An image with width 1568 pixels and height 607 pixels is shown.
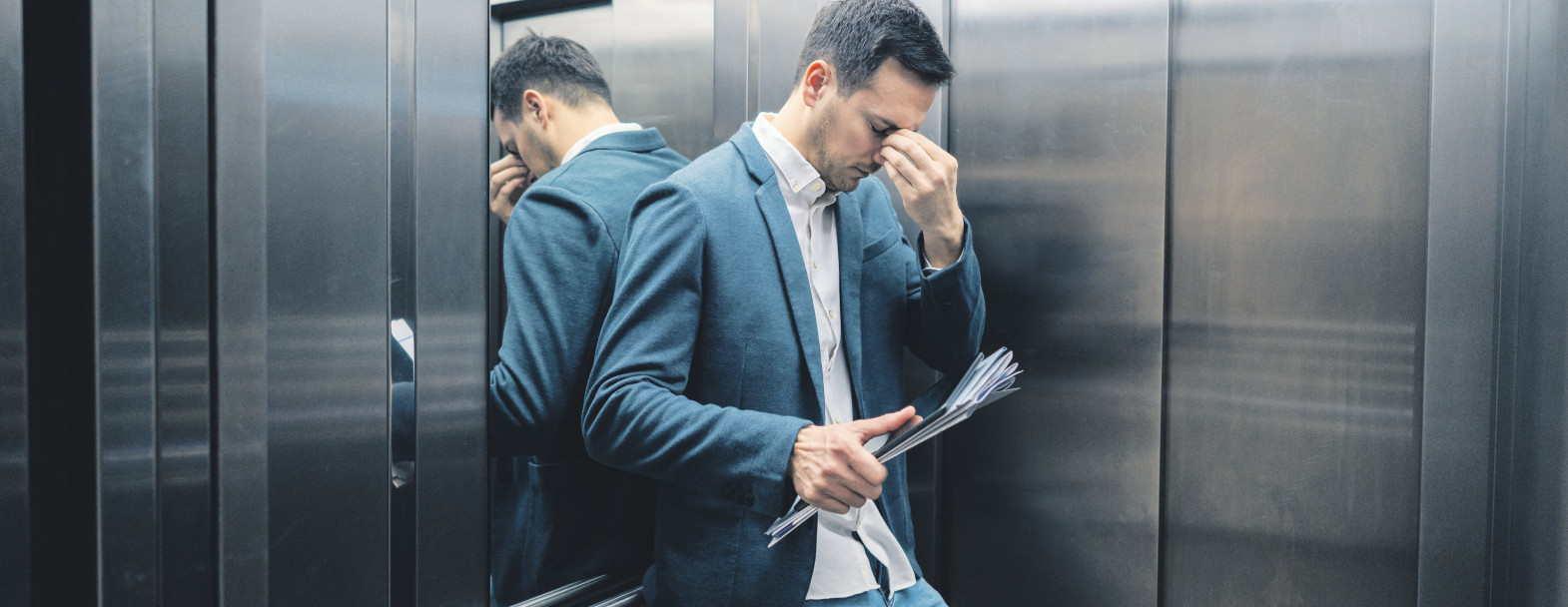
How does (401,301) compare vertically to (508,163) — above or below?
below

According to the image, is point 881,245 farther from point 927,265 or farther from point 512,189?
point 512,189

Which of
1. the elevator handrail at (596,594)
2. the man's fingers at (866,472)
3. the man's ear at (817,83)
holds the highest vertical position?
the man's ear at (817,83)

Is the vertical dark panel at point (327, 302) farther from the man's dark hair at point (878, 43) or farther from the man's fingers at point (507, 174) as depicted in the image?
the man's fingers at point (507, 174)

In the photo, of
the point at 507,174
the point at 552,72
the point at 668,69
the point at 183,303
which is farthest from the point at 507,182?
the point at 183,303

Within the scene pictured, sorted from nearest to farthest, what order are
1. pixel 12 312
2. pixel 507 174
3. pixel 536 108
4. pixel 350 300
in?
1. pixel 12 312
2. pixel 350 300
3. pixel 536 108
4. pixel 507 174

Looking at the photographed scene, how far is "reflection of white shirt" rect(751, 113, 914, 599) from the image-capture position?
4.92ft

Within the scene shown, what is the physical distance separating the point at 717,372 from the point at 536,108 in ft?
3.38

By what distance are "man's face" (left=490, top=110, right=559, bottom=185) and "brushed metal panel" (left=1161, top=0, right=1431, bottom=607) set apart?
56.7 inches

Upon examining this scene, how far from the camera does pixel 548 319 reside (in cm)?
156

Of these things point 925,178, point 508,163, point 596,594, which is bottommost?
point 596,594

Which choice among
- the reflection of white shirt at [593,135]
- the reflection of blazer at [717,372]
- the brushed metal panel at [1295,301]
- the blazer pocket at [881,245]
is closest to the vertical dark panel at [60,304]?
the reflection of blazer at [717,372]

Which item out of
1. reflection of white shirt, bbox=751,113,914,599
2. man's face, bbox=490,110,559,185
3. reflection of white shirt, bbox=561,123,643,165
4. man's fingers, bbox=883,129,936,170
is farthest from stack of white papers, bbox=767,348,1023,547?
man's face, bbox=490,110,559,185

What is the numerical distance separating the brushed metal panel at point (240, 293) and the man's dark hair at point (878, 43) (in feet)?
2.85

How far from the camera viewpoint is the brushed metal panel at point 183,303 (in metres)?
0.97
